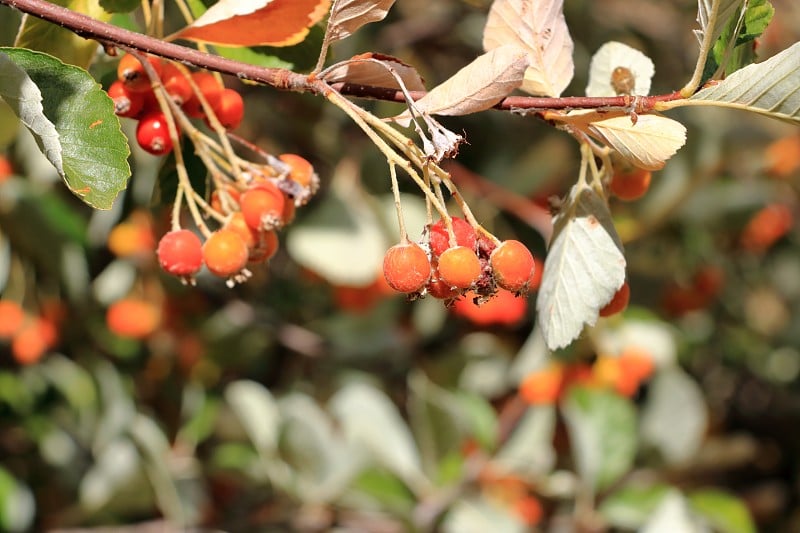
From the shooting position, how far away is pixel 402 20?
2326mm

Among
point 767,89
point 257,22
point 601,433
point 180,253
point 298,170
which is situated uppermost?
point 767,89

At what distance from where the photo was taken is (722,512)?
189 cm

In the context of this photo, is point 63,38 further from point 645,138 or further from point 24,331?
point 24,331

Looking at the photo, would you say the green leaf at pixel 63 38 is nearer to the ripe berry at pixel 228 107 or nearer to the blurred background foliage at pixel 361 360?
the ripe berry at pixel 228 107

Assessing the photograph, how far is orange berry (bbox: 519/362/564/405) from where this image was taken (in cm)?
191

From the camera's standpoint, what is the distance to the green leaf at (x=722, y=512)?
186 cm

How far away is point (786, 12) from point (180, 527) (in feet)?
9.64

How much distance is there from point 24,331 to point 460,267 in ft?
4.36

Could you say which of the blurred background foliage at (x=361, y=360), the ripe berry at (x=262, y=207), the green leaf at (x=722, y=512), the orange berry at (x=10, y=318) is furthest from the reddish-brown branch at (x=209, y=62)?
the green leaf at (x=722, y=512)

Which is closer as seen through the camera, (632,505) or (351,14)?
(351,14)

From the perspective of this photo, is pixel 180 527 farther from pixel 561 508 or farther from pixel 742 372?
pixel 742 372

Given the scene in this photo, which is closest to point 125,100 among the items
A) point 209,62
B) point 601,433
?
point 209,62

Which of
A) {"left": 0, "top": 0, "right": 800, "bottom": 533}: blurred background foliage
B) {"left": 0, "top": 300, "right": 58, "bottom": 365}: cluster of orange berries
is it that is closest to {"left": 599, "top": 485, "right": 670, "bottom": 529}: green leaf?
{"left": 0, "top": 0, "right": 800, "bottom": 533}: blurred background foliage

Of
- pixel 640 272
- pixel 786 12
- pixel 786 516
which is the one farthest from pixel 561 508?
pixel 786 12
